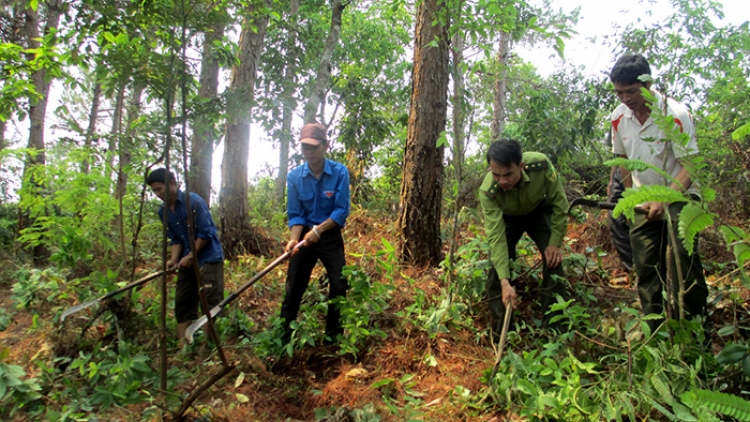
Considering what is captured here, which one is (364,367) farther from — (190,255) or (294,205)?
(190,255)

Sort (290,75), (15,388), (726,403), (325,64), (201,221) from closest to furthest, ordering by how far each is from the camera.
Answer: (726,403)
(15,388)
(201,221)
(325,64)
(290,75)

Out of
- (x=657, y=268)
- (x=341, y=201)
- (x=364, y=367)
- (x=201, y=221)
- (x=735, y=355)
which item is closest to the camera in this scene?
(x=735, y=355)

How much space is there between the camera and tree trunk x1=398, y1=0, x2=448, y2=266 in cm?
464

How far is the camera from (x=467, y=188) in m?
7.25

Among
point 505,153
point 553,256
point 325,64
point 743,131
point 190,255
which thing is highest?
point 325,64

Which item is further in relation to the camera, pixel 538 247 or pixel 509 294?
pixel 538 247

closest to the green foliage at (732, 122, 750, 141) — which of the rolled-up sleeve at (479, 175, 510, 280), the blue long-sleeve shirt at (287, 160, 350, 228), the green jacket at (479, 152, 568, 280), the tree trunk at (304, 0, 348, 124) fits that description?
the green jacket at (479, 152, 568, 280)

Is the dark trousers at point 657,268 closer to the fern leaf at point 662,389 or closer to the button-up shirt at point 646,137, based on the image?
the button-up shirt at point 646,137

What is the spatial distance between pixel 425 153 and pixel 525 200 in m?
1.62

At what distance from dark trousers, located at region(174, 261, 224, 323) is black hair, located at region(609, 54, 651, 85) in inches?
136

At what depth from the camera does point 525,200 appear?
320 cm

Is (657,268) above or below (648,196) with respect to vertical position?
below

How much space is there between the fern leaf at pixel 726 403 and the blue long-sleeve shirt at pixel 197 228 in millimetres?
3578

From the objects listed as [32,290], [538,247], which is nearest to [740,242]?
[538,247]
